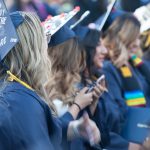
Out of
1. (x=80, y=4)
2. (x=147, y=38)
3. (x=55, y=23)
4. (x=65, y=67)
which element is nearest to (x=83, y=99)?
(x=65, y=67)

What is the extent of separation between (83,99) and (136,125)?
69 centimetres

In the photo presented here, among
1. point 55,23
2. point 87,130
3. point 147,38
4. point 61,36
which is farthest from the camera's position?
point 147,38

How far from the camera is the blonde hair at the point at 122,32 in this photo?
6172mm

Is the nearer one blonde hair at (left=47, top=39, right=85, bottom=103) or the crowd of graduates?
the crowd of graduates

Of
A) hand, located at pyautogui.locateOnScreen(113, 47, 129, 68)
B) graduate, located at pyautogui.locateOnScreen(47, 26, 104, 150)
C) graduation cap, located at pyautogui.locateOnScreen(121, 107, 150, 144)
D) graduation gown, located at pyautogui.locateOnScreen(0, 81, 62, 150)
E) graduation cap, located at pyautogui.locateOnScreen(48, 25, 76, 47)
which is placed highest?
graduation gown, located at pyautogui.locateOnScreen(0, 81, 62, 150)

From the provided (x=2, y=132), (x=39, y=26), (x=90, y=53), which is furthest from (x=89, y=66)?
(x=2, y=132)

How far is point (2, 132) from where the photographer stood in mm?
2971

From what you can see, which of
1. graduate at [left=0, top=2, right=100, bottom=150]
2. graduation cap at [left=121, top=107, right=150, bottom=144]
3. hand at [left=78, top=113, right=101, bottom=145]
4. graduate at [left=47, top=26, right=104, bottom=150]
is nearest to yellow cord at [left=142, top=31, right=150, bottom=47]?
graduation cap at [left=121, top=107, right=150, bottom=144]

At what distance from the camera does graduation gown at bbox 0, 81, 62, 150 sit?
2984 mm

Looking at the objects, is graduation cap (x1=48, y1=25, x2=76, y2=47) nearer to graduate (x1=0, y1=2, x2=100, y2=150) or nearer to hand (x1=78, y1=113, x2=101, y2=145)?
hand (x1=78, y1=113, x2=101, y2=145)

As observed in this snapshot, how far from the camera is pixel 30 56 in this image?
3281 mm

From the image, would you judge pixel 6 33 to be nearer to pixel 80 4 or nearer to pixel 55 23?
pixel 55 23

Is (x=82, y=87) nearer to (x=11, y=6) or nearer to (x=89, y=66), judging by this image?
(x=89, y=66)

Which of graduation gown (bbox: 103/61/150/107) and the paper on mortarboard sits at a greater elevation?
the paper on mortarboard
